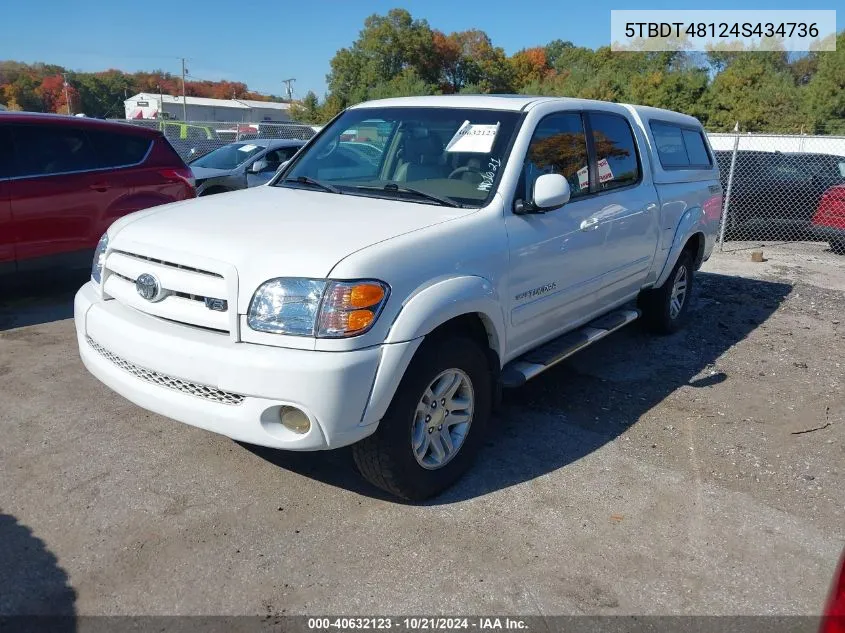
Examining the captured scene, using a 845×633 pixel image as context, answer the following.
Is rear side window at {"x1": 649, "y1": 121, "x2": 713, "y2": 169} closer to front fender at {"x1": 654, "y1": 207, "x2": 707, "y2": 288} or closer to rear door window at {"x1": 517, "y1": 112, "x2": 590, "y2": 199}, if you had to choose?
front fender at {"x1": 654, "y1": 207, "x2": 707, "y2": 288}

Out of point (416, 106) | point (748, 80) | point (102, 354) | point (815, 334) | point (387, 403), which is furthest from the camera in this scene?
point (748, 80)

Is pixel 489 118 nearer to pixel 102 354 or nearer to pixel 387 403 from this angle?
pixel 387 403

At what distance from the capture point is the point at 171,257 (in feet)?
10.4

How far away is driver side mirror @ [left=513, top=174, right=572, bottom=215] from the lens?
12.3ft

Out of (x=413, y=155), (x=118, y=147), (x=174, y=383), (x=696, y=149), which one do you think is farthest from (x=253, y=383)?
(x=696, y=149)

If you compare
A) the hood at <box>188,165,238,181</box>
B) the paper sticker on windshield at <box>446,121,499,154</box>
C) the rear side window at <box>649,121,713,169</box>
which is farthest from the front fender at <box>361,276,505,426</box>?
the hood at <box>188,165,238,181</box>

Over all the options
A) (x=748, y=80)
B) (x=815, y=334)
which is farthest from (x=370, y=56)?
(x=815, y=334)

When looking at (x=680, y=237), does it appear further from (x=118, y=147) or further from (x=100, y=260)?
(x=118, y=147)

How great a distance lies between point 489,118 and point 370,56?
67949mm

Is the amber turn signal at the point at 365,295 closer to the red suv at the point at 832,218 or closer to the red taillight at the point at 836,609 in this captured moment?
the red taillight at the point at 836,609

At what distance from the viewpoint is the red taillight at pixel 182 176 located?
708 centimetres

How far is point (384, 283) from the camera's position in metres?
2.97

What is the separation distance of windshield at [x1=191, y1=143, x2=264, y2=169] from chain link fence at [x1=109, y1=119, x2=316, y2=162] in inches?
260

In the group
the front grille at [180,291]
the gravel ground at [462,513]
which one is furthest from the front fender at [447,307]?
the gravel ground at [462,513]
